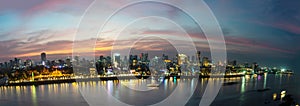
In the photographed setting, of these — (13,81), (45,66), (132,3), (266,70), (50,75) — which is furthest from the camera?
(266,70)

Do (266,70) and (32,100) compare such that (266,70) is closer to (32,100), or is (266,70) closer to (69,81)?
(69,81)

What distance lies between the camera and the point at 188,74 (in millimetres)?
20375

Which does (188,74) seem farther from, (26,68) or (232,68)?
(26,68)

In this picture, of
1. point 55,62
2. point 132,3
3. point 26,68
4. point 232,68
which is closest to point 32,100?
point 132,3

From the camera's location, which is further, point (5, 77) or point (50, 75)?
point (50, 75)

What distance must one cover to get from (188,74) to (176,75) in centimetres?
120

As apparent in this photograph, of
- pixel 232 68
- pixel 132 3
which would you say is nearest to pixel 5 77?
pixel 132 3

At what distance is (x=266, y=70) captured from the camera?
3256 centimetres

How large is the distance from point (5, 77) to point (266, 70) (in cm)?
3249

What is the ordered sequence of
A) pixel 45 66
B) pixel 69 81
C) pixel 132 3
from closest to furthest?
pixel 132 3 → pixel 69 81 → pixel 45 66

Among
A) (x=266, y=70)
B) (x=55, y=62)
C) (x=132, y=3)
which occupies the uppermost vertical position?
(x=132, y=3)

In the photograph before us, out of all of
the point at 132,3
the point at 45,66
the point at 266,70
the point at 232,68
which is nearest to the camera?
the point at 132,3

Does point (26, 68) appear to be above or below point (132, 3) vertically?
below

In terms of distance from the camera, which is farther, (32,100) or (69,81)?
(69,81)
